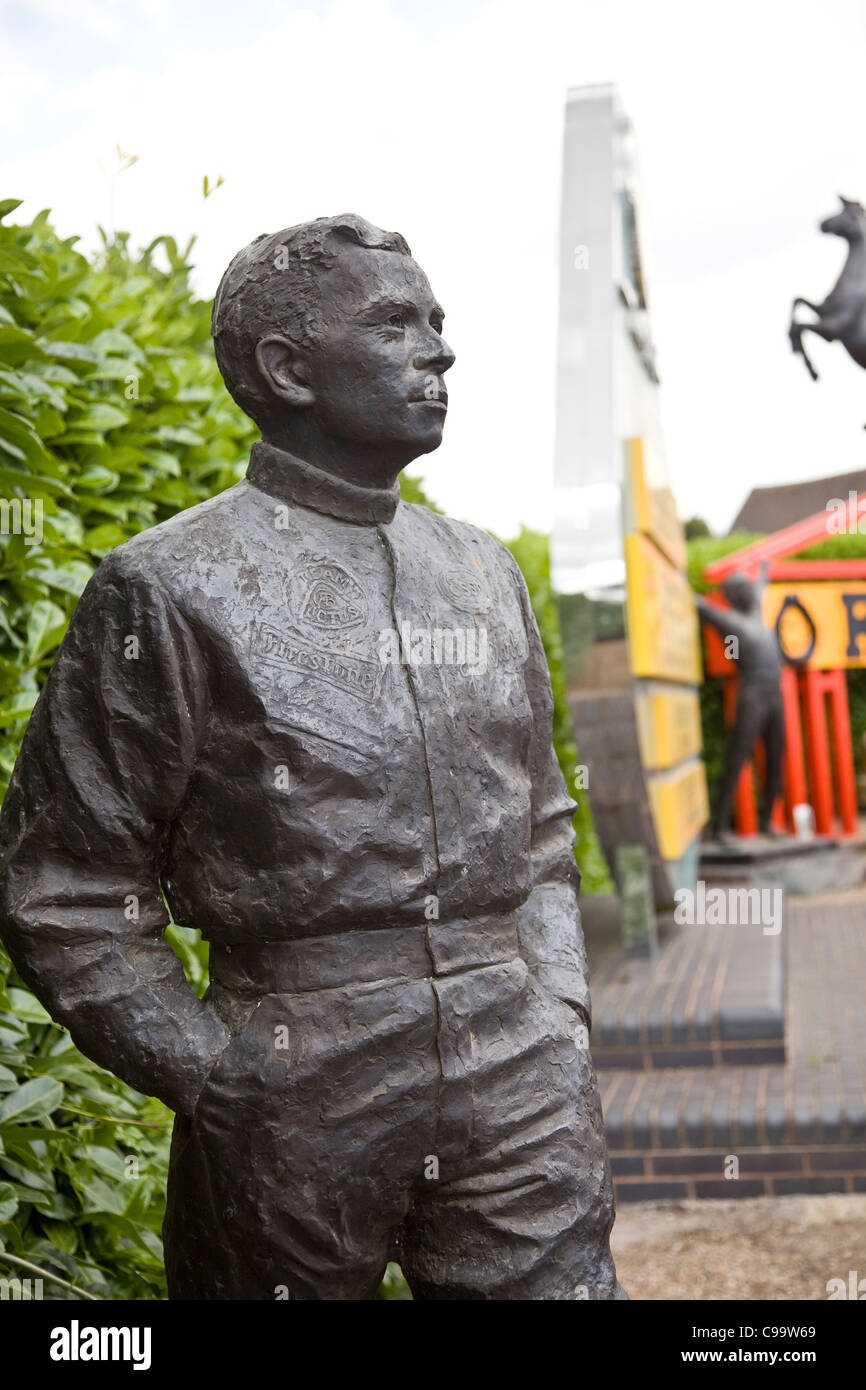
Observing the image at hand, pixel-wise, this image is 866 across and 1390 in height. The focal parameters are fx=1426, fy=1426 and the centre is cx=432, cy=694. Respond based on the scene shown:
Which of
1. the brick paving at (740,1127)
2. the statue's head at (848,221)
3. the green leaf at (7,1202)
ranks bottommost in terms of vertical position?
the brick paving at (740,1127)

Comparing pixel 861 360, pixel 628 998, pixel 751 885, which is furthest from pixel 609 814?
pixel 861 360

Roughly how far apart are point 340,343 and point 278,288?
0.12 m

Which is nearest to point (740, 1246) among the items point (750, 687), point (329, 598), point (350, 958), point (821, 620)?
point (350, 958)

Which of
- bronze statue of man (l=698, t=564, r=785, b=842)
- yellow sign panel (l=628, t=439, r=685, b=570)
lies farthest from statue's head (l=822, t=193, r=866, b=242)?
bronze statue of man (l=698, t=564, r=785, b=842)

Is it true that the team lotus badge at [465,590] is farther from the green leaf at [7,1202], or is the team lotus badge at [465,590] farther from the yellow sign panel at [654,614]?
the yellow sign panel at [654,614]

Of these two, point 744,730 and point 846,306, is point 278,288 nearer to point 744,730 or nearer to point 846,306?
point 846,306

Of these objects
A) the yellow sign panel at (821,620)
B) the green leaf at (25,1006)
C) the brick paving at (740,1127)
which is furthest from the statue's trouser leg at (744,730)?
the green leaf at (25,1006)

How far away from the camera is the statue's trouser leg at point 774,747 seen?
9586 mm

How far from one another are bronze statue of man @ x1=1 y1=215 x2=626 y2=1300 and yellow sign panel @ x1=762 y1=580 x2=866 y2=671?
840 cm

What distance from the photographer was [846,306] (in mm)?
8344

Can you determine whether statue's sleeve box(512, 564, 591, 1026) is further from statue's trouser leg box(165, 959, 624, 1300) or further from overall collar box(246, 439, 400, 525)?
overall collar box(246, 439, 400, 525)

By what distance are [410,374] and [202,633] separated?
459mm

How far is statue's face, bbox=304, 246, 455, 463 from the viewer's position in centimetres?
195

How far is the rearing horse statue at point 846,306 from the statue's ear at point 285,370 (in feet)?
22.4
